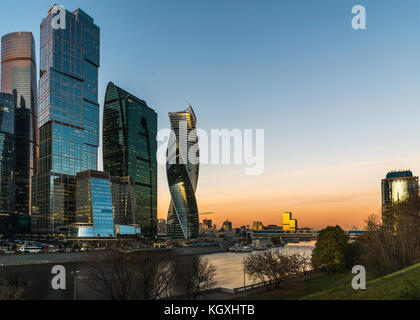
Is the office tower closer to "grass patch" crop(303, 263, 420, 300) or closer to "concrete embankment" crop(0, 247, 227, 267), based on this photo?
"concrete embankment" crop(0, 247, 227, 267)

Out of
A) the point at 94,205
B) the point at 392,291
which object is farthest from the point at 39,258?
the point at 392,291

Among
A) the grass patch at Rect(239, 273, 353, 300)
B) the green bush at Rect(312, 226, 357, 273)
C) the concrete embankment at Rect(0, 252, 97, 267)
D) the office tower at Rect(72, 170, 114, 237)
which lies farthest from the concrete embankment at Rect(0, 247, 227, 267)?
the office tower at Rect(72, 170, 114, 237)

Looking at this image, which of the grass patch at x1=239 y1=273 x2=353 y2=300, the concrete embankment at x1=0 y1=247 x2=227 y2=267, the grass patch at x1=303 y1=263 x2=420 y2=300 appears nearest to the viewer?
the grass patch at x1=303 y1=263 x2=420 y2=300

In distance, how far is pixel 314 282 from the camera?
6388 centimetres

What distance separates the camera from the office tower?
18638cm

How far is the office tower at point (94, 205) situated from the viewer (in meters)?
186

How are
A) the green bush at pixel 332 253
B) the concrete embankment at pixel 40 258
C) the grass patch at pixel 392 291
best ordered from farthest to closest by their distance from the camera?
the concrete embankment at pixel 40 258
the green bush at pixel 332 253
the grass patch at pixel 392 291

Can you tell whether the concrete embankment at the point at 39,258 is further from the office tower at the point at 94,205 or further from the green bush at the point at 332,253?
the office tower at the point at 94,205

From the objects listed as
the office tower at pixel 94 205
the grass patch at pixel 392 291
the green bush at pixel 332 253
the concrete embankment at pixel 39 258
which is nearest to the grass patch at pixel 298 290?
the green bush at pixel 332 253

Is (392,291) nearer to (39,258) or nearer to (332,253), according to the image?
(332,253)

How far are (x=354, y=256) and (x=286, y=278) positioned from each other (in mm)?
28336

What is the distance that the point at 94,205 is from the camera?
189m
